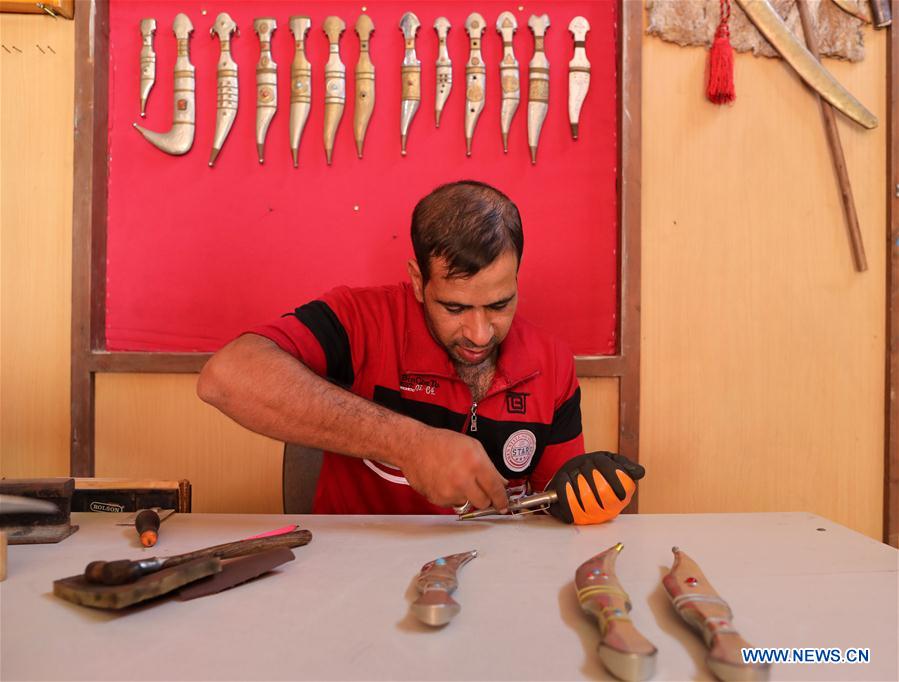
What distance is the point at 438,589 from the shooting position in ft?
2.58

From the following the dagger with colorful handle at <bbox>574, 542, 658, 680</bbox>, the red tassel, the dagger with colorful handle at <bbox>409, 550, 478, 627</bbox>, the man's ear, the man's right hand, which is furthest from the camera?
the red tassel

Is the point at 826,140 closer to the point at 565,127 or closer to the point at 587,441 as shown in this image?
the point at 565,127

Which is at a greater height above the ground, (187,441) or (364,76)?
(364,76)

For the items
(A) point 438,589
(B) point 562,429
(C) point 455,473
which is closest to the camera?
(A) point 438,589

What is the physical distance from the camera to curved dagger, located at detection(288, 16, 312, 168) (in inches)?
80.8

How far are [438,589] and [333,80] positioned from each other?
173 cm

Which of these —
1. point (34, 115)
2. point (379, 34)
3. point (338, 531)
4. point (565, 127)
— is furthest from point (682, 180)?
point (34, 115)

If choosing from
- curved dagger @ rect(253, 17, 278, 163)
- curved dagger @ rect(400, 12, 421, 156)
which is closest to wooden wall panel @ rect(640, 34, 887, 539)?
curved dagger @ rect(400, 12, 421, 156)

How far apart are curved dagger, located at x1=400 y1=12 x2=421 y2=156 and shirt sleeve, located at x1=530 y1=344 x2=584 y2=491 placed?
0.93 m

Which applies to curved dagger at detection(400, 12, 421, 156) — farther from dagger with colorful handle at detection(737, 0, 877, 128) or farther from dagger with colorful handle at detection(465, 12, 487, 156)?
dagger with colorful handle at detection(737, 0, 877, 128)

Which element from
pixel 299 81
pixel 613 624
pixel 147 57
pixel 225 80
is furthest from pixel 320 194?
pixel 613 624

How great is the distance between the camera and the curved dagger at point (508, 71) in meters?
2.04

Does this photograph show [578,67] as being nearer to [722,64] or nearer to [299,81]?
[722,64]

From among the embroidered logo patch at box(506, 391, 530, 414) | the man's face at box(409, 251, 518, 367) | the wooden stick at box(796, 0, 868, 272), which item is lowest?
the embroidered logo patch at box(506, 391, 530, 414)
